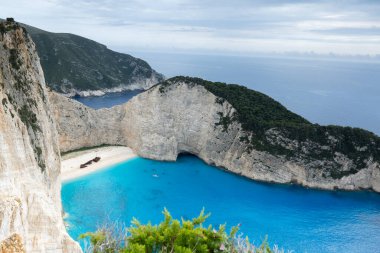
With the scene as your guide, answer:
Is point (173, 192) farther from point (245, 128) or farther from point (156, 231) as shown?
point (156, 231)

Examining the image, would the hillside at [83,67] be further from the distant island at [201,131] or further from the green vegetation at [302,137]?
the green vegetation at [302,137]

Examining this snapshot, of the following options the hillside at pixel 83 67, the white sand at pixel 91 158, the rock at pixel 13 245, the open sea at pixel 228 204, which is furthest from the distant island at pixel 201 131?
the hillside at pixel 83 67

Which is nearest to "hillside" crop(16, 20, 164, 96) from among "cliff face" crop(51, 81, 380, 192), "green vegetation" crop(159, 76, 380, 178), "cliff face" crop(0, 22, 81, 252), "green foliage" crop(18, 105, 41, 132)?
"cliff face" crop(51, 81, 380, 192)

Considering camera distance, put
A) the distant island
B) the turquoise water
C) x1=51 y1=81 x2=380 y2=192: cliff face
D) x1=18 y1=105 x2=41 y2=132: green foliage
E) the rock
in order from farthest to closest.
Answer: x1=51 y1=81 x2=380 y2=192: cliff face, the turquoise water, the distant island, x1=18 y1=105 x2=41 y2=132: green foliage, the rock

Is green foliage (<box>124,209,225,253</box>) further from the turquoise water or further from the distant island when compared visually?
the turquoise water

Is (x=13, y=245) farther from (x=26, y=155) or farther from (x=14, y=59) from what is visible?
(x=14, y=59)

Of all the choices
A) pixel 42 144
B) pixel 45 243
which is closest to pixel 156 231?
pixel 45 243
